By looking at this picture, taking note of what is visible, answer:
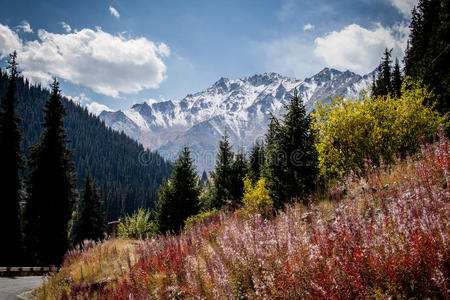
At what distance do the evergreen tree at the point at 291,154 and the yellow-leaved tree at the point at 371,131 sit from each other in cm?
159

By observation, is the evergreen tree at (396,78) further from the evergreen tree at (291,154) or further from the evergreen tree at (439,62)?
the evergreen tree at (291,154)

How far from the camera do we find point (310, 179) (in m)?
12.8

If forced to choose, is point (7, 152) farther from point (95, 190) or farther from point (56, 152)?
point (95, 190)

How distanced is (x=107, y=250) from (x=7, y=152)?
19.2 m

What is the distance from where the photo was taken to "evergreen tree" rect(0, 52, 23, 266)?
19.0 metres

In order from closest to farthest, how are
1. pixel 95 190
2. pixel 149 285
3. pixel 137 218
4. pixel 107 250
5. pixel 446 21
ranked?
1. pixel 149 285
2. pixel 107 250
3. pixel 446 21
4. pixel 137 218
5. pixel 95 190

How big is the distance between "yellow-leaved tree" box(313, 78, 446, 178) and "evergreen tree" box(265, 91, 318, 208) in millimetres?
1586

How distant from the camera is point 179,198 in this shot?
2170 centimetres

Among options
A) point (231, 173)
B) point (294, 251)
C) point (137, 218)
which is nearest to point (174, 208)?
point (137, 218)

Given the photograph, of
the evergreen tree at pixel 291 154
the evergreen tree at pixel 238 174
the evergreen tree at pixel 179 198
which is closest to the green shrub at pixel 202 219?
the evergreen tree at pixel 291 154

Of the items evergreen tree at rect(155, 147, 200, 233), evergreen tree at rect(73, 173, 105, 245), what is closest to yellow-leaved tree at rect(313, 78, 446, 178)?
evergreen tree at rect(155, 147, 200, 233)

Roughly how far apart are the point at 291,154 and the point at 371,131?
13.6 feet

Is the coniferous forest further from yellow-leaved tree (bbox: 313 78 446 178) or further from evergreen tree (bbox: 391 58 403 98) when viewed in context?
evergreen tree (bbox: 391 58 403 98)

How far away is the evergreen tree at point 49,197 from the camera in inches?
781
